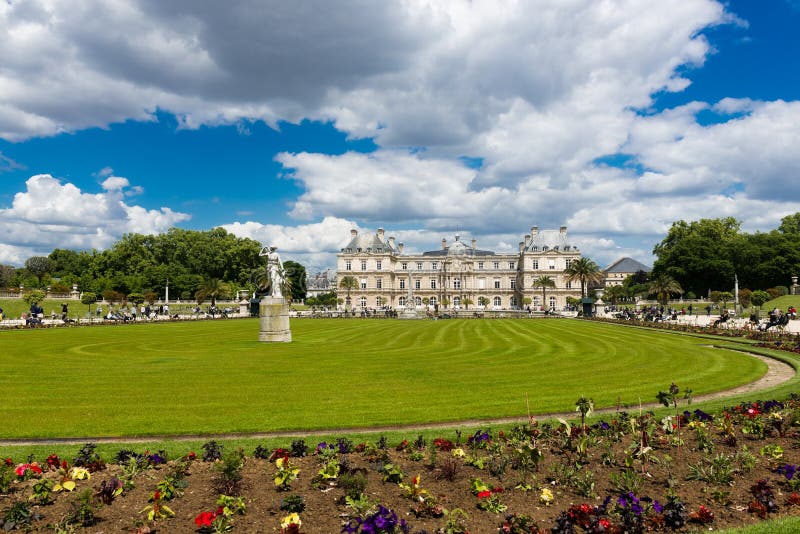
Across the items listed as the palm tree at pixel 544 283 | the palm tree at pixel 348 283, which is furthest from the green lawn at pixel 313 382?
the palm tree at pixel 348 283

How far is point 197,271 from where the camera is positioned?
101312 mm

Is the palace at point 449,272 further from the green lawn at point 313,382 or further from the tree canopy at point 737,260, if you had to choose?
the green lawn at point 313,382

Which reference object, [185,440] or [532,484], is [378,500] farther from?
[185,440]

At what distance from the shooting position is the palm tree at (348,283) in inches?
4528

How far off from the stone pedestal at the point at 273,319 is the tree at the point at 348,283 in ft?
288

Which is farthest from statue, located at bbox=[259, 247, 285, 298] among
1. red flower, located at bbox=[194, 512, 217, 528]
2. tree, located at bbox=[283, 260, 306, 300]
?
tree, located at bbox=[283, 260, 306, 300]

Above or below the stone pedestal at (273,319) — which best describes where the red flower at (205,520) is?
below

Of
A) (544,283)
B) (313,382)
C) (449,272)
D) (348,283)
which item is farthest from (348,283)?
(313,382)

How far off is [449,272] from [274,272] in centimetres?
9827

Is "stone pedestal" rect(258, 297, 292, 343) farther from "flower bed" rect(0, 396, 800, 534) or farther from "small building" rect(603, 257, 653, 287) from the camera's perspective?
"small building" rect(603, 257, 653, 287)

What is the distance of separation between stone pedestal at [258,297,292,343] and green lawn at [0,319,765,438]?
5.30ft

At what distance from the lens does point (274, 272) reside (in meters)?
27.3

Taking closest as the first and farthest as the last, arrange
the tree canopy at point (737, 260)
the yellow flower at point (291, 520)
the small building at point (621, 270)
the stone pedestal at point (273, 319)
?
the yellow flower at point (291, 520) < the stone pedestal at point (273, 319) < the tree canopy at point (737, 260) < the small building at point (621, 270)

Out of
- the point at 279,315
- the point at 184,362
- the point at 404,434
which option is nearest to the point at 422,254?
the point at 279,315
